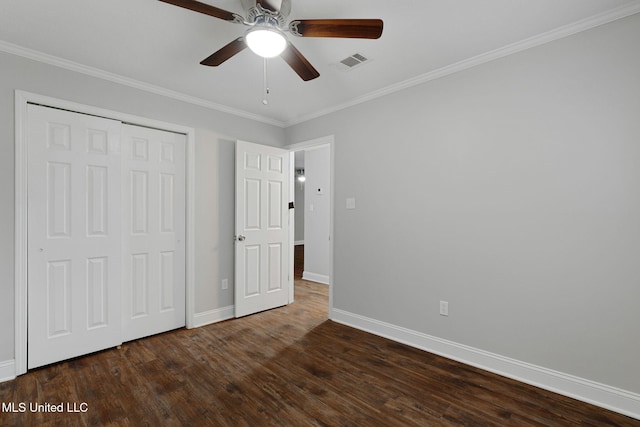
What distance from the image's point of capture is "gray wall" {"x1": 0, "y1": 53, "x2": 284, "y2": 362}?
2.31m

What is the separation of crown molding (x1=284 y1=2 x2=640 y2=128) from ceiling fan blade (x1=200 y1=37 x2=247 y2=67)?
1670 millimetres

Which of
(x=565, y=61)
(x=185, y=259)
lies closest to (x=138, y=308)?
(x=185, y=259)

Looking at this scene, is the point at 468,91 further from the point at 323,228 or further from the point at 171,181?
the point at 323,228

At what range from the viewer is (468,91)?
2590 mm

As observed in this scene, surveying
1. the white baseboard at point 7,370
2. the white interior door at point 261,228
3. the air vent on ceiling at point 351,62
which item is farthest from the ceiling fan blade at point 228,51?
the white baseboard at point 7,370

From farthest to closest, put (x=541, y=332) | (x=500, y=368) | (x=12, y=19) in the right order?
(x=500, y=368) → (x=541, y=332) → (x=12, y=19)

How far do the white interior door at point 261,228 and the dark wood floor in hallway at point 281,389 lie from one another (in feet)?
2.77

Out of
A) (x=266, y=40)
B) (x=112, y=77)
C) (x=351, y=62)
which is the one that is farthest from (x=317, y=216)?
(x=266, y=40)

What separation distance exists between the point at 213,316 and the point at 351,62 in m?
3.05

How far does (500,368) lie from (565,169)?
159 centimetres

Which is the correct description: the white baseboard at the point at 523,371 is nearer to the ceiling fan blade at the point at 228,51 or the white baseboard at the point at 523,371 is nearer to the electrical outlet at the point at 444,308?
the electrical outlet at the point at 444,308

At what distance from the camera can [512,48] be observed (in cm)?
232

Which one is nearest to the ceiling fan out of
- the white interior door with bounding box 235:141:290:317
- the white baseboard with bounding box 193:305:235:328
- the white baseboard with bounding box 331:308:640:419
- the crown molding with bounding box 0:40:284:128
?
the crown molding with bounding box 0:40:284:128

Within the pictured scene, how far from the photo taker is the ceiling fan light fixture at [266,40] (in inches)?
66.9
